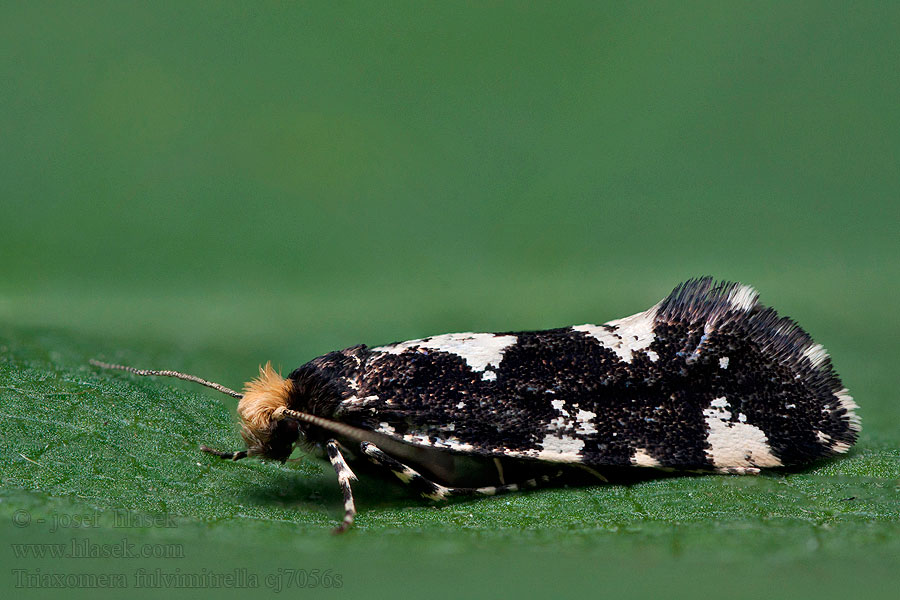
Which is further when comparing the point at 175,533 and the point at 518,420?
the point at 518,420

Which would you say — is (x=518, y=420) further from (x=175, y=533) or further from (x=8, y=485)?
(x=8, y=485)

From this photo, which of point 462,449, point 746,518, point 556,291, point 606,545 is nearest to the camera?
point 606,545

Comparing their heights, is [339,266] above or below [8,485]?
above

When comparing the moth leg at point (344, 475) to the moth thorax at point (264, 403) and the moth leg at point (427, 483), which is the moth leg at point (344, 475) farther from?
the moth thorax at point (264, 403)

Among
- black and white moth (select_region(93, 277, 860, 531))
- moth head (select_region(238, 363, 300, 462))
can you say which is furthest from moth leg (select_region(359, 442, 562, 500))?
moth head (select_region(238, 363, 300, 462))

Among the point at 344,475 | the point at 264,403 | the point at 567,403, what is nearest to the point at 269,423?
the point at 264,403

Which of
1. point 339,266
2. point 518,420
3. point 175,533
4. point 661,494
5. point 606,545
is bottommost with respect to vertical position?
point 175,533

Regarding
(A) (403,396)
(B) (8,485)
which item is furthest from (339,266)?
(B) (8,485)

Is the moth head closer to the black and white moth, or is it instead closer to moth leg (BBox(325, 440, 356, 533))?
the black and white moth
